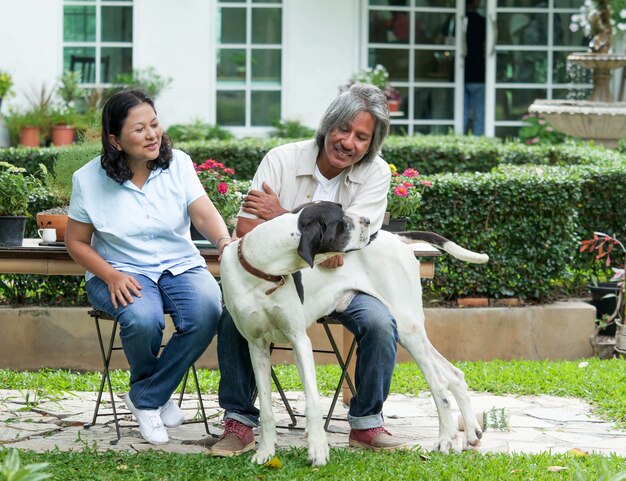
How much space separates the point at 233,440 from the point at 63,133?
804 cm

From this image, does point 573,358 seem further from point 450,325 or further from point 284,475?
point 284,475

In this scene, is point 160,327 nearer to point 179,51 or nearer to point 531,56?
point 179,51

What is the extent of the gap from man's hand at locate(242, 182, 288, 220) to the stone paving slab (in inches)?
38.7

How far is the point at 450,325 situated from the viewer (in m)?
6.85

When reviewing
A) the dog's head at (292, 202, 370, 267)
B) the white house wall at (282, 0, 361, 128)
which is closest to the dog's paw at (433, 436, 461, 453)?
the dog's head at (292, 202, 370, 267)

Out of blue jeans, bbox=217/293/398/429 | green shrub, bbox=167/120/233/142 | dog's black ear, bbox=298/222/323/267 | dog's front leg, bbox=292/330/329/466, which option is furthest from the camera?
green shrub, bbox=167/120/233/142

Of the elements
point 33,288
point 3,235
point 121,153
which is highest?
point 121,153

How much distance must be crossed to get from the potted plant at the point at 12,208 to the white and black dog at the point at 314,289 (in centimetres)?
168

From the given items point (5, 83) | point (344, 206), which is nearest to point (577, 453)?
point (344, 206)

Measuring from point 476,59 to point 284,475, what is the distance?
10.1 meters

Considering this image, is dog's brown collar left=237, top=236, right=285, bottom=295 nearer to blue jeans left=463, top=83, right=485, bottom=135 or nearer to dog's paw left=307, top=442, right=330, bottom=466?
dog's paw left=307, top=442, right=330, bottom=466

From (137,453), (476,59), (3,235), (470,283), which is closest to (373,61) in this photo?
(476,59)

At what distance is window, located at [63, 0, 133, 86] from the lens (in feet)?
41.7

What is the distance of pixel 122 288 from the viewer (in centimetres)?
455
